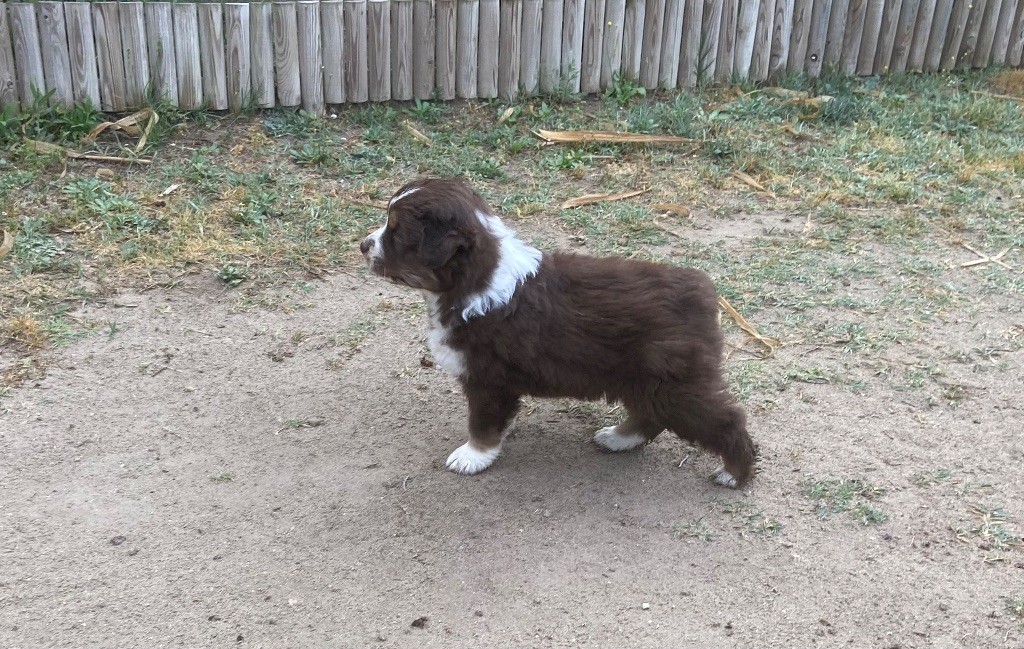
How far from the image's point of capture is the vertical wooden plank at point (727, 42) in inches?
351

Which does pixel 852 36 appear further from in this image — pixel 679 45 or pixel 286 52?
pixel 286 52

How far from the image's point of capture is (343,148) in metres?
7.76

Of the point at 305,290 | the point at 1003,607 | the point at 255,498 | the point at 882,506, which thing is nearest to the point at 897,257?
the point at 882,506

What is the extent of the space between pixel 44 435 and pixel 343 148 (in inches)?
153

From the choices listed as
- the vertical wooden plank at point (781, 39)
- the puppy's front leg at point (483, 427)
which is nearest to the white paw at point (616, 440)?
the puppy's front leg at point (483, 427)

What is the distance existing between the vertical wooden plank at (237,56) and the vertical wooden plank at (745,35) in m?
4.54

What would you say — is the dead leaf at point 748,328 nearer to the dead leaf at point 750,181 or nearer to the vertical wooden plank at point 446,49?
the dead leaf at point 750,181

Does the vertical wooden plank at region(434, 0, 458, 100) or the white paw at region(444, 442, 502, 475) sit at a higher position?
the vertical wooden plank at region(434, 0, 458, 100)

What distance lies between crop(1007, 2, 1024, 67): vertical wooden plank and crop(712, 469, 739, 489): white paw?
8.13 meters

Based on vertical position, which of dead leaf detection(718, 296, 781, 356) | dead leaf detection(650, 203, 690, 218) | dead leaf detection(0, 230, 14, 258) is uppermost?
dead leaf detection(650, 203, 690, 218)

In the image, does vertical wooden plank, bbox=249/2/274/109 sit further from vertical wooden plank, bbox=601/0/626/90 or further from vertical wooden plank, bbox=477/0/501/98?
vertical wooden plank, bbox=601/0/626/90

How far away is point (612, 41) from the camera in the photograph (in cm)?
869

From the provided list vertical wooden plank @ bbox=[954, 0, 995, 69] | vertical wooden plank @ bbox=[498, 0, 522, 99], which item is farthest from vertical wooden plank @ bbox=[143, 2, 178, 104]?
vertical wooden plank @ bbox=[954, 0, 995, 69]

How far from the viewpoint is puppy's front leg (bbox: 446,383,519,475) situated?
13.7 feet
